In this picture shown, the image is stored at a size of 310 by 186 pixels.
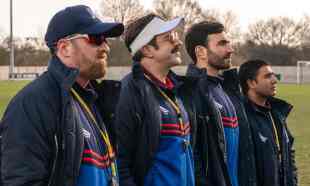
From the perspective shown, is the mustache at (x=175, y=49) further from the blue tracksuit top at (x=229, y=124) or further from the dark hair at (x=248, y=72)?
the dark hair at (x=248, y=72)

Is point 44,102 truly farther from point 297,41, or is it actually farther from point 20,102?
point 297,41

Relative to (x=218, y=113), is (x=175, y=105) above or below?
above

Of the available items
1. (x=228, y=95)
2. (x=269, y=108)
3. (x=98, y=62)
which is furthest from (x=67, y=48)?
(x=269, y=108)

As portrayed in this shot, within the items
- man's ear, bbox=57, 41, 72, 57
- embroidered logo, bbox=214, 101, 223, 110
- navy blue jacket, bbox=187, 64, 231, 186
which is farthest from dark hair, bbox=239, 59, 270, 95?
man's ear, bbox=57, 41, 72, 57

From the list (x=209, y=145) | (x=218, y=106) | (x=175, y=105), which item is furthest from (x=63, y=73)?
(x=218, y=106)

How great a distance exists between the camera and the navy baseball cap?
12.0ft

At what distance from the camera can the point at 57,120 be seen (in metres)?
3.35

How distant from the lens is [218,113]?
5.24 meters

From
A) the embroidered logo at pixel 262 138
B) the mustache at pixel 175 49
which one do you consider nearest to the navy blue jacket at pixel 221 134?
the embroidered logo at pixel 262 138

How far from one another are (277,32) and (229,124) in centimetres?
8650

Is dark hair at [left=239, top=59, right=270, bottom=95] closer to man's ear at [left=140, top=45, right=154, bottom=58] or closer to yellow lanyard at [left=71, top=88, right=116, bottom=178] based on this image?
man's ear at [left=140, top=45, right=154, bottom=58]

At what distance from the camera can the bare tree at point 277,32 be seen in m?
87.8

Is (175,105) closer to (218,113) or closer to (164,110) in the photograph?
(164,110)

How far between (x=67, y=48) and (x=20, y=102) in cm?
51
